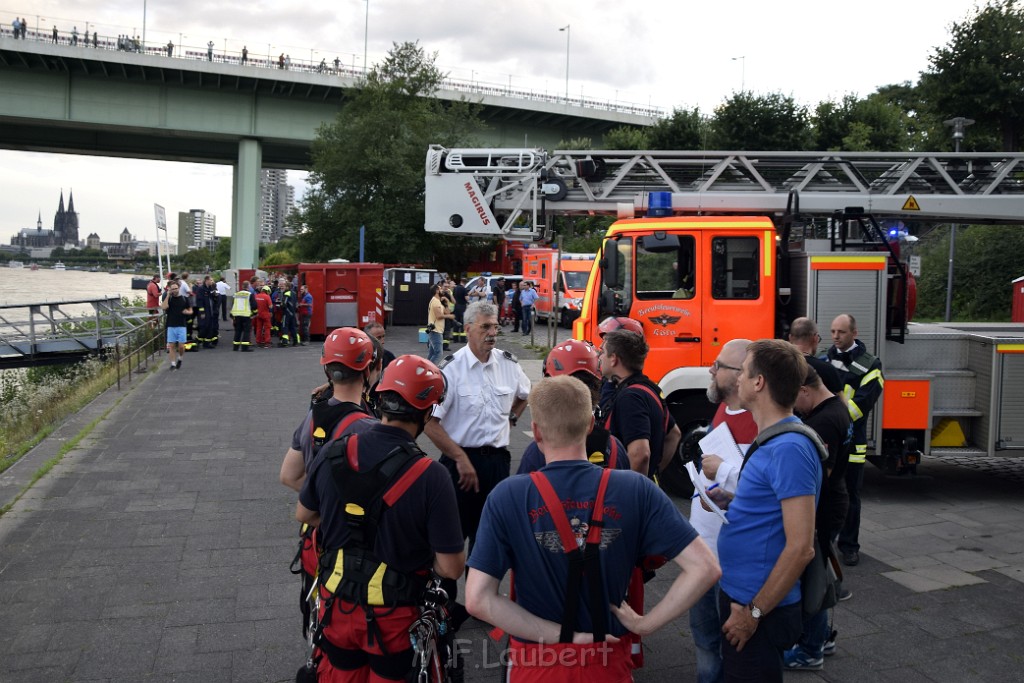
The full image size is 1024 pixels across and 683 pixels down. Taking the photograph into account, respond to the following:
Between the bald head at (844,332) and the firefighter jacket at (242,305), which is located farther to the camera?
the firefighter jacket at (242,305)

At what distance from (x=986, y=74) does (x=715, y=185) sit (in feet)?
63.7

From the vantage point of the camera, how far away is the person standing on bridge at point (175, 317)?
17.5m

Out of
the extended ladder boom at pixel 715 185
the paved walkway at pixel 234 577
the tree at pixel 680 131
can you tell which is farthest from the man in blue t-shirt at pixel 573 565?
the tree at pixel 680 131

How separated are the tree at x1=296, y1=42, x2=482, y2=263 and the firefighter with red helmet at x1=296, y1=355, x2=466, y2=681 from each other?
116ft

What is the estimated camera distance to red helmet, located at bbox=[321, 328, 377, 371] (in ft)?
13.3

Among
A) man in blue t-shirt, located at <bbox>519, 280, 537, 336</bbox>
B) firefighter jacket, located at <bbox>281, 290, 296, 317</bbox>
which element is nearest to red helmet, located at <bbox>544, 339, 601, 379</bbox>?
firefighter jacket, located at <bbox>281, 290, 296, 317</bbox>

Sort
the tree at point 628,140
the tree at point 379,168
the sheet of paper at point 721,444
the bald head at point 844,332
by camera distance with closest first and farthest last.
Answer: the sheet of paper at point 721,444 < the bald head at point 844,332 < the tree at point 379,168 < the tree at point 628,140

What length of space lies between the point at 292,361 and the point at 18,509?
483 inches

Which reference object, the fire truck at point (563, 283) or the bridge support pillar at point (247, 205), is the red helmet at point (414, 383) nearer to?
the fire truck at point (563, 283)

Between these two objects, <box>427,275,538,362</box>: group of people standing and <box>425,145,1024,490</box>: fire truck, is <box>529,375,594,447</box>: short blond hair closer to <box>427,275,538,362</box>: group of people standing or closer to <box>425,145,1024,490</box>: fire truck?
<box>425,145,1024,490</box>: fire truck

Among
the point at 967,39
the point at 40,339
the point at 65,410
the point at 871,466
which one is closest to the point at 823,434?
the point at 871,466

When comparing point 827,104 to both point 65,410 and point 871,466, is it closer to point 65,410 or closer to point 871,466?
point 871,466

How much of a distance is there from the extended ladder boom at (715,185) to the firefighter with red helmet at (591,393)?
5225 mm

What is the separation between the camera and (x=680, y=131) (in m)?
37.7
